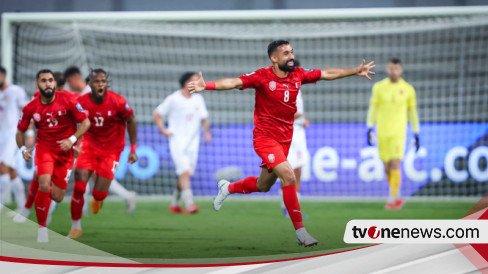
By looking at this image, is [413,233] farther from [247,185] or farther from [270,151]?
[247,185]

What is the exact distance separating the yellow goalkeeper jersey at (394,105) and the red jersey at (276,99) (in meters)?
5.00

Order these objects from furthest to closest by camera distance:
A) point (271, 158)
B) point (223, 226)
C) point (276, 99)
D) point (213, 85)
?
point (223, 226) < point (276, 99) < point (271, 158) < point (213, 85)

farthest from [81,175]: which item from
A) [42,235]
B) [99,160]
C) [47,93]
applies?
[47,93]

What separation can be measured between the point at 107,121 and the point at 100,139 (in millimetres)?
234

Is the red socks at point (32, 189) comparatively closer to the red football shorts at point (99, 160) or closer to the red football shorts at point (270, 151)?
the red football shorts at point (99, 160)

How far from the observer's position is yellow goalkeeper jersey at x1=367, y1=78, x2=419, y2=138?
14.6m

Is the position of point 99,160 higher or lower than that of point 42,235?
higher

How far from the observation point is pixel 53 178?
1105 cm

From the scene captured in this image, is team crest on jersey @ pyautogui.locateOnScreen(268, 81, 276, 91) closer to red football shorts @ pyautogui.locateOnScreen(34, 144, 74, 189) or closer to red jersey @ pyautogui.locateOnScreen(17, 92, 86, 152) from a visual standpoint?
red jersey @ pyautogui.locateOnScreen(17, 92, 86, 152)

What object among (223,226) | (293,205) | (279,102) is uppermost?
(279,102)

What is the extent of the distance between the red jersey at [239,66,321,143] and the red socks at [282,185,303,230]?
1.82 feet

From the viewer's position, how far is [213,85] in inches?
363

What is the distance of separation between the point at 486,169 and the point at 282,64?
7.68 m

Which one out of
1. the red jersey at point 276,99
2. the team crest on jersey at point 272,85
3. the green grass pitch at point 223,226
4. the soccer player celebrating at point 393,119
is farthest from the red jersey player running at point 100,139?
the soccer player celebrating at point 393,119
